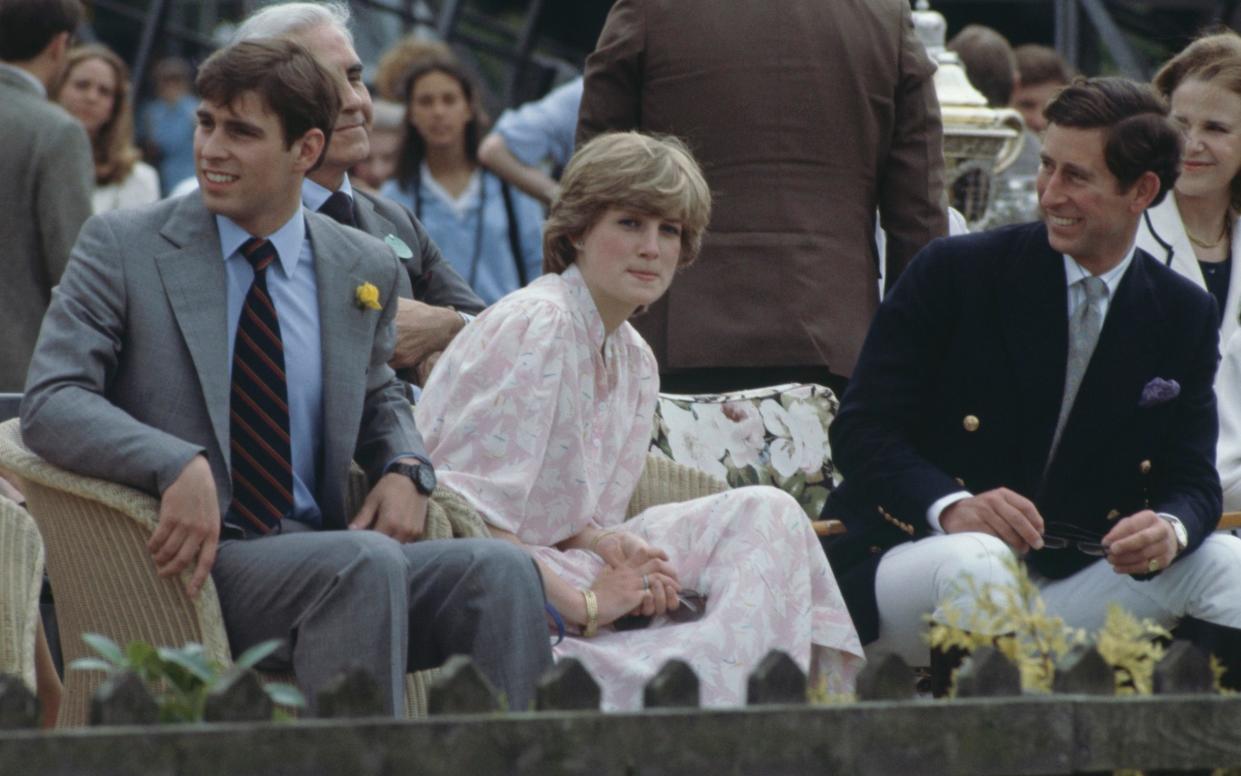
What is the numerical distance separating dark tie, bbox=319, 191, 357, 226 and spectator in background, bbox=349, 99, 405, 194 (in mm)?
4209

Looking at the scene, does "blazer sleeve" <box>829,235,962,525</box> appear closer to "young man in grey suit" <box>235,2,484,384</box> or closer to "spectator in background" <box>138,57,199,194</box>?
"young man in grey suit" <box>235,2,484,384</box>

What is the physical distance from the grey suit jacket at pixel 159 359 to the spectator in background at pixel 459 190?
352 cm

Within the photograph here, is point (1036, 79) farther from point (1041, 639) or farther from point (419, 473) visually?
point (1041, 639)

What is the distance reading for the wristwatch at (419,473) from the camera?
12.9 feet

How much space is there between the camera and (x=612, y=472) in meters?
4.38

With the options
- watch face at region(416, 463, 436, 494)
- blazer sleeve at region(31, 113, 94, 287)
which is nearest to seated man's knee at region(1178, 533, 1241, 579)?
watch face at region(416, 463, 436, 494)

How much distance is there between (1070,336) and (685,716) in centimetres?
194

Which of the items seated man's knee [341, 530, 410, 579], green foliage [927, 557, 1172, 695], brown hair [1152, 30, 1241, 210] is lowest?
seated man's knee [341, 530, 410, 579]

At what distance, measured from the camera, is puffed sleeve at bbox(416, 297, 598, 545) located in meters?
4.11

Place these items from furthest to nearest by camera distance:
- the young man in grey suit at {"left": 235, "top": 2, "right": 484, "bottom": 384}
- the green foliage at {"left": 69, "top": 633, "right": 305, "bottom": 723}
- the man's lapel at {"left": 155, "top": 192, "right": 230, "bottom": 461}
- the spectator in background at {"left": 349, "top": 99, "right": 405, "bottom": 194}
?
the spectator in background at {"left": 349, "top": 99, "right": 405, "bottom": 194} → the young man in grey suit at {"left": 235, "top": 2, "right": 484, "bottom": 384} → the man's lapel at {"left": 155, "top": 192, "right": 230, "bottom": 461} → the green foliage at {"left": 69, "top": 633, "right": 305, "bottom": 723}

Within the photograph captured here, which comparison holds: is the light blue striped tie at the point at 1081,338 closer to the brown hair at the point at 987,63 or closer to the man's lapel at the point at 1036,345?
the man's lapel at the point at 1036,345

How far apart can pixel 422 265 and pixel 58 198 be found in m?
1.44

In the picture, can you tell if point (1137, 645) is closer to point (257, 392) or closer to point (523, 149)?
point (257, 392)

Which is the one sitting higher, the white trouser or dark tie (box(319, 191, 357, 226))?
dark tie (box(319, 191, 357, 226))
